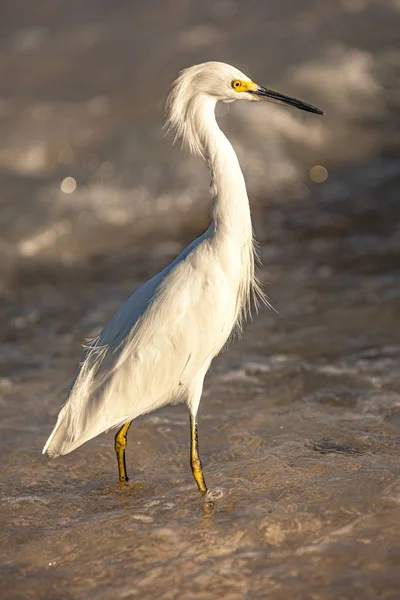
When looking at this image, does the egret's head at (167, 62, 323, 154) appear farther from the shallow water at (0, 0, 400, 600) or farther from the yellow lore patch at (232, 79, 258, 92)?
the shallow water at (0, 0, 400, 600)

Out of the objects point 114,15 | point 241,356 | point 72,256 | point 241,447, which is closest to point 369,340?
point 241,356

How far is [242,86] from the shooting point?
15.4 ft

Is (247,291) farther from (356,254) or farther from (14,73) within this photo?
(14,73)

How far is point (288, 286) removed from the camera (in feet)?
26.0

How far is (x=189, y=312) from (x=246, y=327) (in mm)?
2629

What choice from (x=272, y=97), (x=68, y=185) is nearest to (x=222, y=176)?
(x=272, y=97)

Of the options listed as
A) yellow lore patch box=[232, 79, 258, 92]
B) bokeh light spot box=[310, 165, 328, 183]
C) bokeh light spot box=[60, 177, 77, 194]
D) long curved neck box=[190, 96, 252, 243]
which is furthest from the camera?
bokeh light spot box=[310, 165, 328, 183]

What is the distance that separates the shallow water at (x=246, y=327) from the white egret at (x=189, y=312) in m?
0.48

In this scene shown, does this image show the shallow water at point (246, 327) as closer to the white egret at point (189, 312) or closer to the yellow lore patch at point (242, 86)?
the white egret at point (189, 312)

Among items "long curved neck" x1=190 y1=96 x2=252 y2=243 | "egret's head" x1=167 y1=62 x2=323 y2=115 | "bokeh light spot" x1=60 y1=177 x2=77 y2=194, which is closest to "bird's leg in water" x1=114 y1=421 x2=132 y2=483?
"long curved neck" x1=190 y1=96 x2=252 y2=243

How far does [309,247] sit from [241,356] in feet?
8.34

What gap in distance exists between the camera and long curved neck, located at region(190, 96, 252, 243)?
4543mm

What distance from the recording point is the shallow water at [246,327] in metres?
3.99

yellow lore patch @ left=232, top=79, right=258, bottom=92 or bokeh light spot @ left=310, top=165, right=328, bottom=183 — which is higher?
yellow lore patch @ left=232, top=79, right=258, bottom=92
